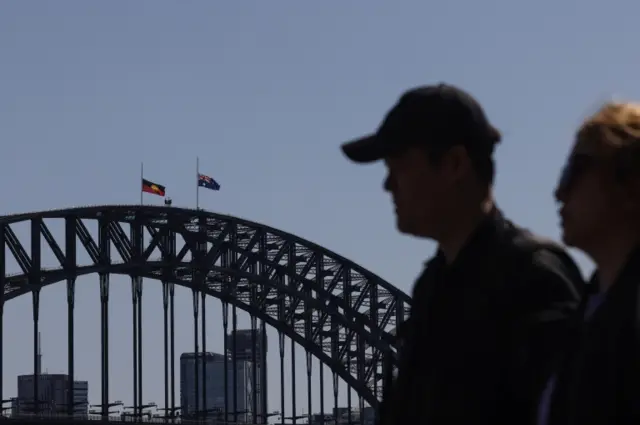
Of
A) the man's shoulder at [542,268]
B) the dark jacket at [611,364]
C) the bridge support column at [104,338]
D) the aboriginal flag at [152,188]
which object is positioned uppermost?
the aboriginal flag at [152,188]

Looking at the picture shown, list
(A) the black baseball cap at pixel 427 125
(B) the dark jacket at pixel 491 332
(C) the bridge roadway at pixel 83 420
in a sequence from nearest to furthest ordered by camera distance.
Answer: (B) the dark jacket at pixel 491 332 < (A) the black baseball cap at pixel 427 125 < (C) the bridge roadway at pixel 83 420

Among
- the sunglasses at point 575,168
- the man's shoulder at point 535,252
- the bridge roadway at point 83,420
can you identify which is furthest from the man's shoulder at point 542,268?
the bridge roadway at point 83,420

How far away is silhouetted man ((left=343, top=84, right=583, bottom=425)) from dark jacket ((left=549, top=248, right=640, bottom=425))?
495 millimetres

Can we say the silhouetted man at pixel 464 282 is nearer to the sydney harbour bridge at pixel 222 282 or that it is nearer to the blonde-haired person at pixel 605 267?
the blonde-haired person at pixel 605 267

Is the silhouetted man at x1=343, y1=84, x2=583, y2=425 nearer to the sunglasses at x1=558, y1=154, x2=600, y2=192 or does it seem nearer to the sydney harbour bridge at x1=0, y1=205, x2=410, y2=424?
the sunglasses at x1=558, y1=154, x2=600, y2=192

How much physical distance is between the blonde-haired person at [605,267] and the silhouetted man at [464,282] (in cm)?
27

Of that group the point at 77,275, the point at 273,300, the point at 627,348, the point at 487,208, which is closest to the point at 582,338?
the point at 627,348

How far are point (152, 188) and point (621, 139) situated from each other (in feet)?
231

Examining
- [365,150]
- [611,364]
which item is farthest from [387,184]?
[611,364]

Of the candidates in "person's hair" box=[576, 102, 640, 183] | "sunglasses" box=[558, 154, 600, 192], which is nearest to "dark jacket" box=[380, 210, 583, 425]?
"sunglasses" box=[558, 154, 600, 192]

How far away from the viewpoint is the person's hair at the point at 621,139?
188 inches

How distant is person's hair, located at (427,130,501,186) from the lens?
567 cm

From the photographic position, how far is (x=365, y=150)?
568cm

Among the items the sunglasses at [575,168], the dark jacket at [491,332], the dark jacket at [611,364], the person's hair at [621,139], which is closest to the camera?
the dark jacket at [611,364]
